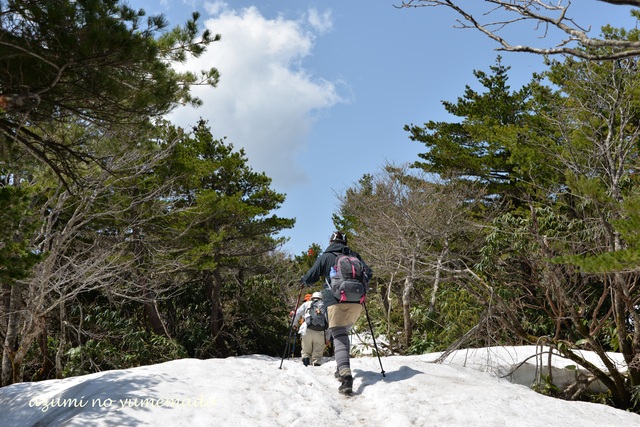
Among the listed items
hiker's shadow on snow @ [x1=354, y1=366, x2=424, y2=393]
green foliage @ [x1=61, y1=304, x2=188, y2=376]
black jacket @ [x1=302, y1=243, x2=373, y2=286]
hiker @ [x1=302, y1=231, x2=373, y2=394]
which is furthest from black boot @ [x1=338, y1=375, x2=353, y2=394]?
green foliage @ [x1=61, y1=304, x2=188, y2=376]

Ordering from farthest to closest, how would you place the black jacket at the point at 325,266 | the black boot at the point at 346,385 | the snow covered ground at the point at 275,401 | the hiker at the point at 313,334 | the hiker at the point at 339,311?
the hiker at the point at 313,334 < the black jacket at the point at 325,266 < the hiker at the point at 339,311 < the black boot at the point at 346,385 < the snow covered ground at the point at 275,401

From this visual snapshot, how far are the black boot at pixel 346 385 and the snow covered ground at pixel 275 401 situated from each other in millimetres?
89

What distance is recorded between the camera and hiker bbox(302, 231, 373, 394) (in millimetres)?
5895

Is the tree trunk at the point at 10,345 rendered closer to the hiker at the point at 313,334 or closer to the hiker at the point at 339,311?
the hiker at the point at 313,334

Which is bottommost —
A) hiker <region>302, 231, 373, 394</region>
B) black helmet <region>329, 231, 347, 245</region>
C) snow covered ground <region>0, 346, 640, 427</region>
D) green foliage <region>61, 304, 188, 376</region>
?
green foliage <region>61, 304, 188, 376</region>

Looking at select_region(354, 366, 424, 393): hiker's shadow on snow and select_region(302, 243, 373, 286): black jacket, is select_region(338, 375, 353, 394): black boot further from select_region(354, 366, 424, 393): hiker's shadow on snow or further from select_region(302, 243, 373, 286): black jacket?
select_region(302, 243, 373, 286): black jacket

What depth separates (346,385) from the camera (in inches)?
227

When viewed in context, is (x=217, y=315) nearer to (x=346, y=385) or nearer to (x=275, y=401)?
(x=346, y=385)

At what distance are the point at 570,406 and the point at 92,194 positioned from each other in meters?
10.2

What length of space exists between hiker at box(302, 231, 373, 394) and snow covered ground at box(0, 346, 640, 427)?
0.26 meters

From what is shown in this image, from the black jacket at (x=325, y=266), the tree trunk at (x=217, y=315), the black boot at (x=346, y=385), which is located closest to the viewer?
the black boot at (x=346, y=385)

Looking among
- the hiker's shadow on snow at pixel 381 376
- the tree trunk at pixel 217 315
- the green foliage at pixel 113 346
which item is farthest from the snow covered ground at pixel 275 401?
the tree trunk at pixel 217 315

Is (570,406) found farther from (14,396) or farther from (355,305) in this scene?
(14,396)

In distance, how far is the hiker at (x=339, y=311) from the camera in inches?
232
